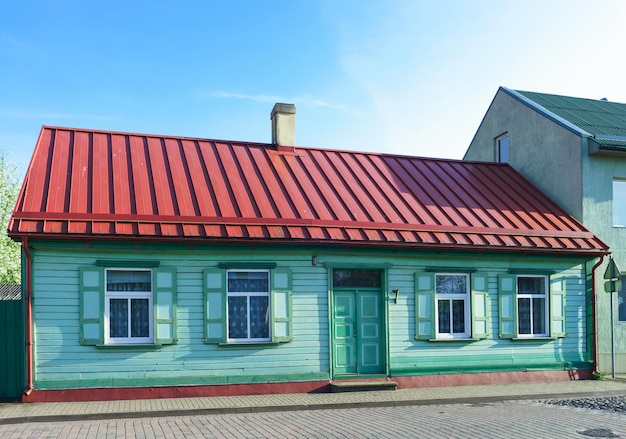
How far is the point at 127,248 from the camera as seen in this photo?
45.4ft

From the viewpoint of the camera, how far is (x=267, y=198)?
52.3ft

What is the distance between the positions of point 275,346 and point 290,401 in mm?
1578

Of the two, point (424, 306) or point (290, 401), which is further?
point (424, 306)

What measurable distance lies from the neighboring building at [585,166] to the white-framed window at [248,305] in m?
9.13

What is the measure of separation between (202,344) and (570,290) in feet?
31.4

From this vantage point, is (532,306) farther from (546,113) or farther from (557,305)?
(546,113)

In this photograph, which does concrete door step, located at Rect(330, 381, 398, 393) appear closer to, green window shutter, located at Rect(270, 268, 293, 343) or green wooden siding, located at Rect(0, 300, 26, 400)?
green window shutter, located at Rect(270, 268, 293, 343)

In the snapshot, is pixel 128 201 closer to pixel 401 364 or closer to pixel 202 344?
pixel 202 344

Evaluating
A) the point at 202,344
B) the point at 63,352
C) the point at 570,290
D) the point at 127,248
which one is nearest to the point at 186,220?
the point at 127,248

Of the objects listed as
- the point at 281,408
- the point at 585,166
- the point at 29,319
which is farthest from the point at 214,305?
the point at 585,166

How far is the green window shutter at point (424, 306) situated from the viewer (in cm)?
1584

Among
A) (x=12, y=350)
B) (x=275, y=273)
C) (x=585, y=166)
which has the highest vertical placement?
(x=585, y=166)

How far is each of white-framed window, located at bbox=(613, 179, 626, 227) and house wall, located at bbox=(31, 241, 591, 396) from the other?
240 cm

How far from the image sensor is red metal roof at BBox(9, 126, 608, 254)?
1398cm
